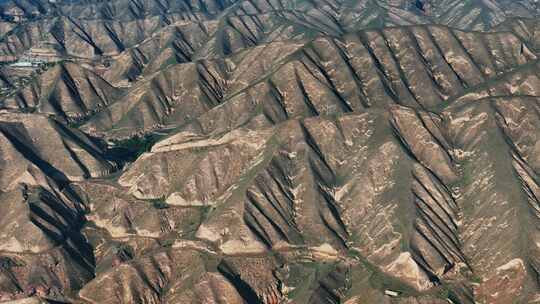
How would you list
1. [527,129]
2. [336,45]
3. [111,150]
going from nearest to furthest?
[527,129], [111,150], [336,45]

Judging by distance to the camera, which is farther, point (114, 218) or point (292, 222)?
point (114, 218)

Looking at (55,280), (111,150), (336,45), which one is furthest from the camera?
(336,45)

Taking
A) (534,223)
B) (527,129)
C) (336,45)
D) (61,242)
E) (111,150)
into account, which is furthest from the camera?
(336,45)

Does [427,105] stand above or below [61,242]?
below

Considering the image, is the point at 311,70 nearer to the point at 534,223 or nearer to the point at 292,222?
the point at 292,222

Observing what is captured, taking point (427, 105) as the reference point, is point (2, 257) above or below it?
above

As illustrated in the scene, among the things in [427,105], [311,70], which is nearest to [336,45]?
[311,70]

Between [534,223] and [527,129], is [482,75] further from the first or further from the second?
[534,223]

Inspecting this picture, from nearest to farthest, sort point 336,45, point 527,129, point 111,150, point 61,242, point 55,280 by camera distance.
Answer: point 55,280 → point 61,242 → point 527,129 → point 111,150 → point 336,45

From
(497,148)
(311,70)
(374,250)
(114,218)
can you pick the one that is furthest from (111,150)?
(497,148)
